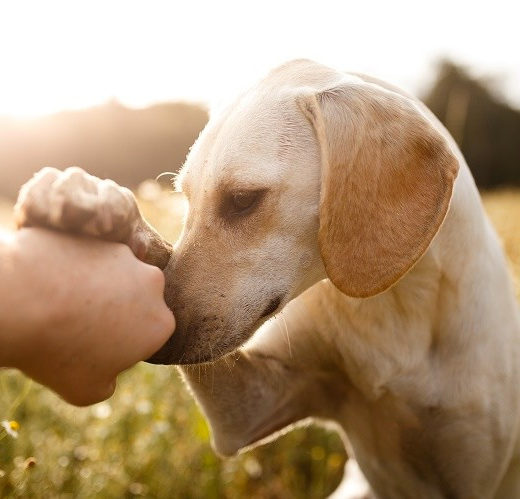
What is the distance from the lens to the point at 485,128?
67.6 ft

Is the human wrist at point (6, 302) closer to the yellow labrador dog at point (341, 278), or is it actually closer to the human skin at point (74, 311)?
the human skin at point (74, 311)

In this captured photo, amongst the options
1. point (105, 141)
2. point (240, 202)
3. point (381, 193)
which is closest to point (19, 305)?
point (240, 202)

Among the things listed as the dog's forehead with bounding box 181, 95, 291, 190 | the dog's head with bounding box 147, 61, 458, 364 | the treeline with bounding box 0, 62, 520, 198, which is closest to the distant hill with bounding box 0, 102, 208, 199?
the treeline with bounding box 0, 62, 520, 198

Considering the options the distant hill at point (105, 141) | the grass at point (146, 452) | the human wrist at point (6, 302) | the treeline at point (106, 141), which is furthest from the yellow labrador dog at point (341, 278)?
the distant hill at point (105, 141)

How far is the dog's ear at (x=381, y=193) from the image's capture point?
202cm

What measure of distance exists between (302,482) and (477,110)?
19608 mm

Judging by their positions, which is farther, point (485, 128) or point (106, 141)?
point (485, 128)

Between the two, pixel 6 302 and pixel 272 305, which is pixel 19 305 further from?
pixel 272 305

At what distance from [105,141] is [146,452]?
6750 millimetres

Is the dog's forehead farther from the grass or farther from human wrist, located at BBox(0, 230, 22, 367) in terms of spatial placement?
the grass

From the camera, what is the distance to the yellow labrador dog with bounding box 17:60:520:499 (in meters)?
2.03

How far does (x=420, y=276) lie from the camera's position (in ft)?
7.94

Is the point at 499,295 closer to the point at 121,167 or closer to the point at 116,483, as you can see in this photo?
the point at 116,483

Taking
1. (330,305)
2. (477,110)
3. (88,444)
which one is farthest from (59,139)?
(477,110)
